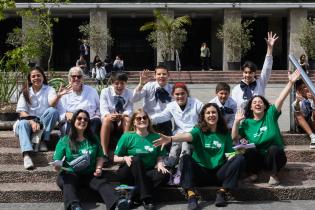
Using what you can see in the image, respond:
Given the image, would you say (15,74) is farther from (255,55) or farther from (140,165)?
(255,55)

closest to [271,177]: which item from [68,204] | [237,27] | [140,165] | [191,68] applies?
[140,165]

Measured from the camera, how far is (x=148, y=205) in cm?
615

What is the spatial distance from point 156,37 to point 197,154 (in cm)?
2333

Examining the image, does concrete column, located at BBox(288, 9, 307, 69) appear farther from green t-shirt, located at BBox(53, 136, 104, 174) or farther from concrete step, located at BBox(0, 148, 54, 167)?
green t-shirt, located at BBox(53, 136, 104, 174)

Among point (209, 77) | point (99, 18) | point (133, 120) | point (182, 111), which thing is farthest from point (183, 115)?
point (99, 18)

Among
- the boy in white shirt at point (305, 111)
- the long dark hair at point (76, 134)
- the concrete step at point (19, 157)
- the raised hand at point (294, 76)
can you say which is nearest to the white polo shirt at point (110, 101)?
the long dark hair at point (76, 134)

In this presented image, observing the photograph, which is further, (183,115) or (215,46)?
(215,46)

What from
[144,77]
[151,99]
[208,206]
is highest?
[144,77]

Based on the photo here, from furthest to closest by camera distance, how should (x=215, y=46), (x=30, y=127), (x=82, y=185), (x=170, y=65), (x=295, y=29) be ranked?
(x=215, y=46), (x=295, y=29), (x=170, y=65), (x=30, y=127), (x=82, y=185)

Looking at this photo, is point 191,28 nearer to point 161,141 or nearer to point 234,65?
point 234,65

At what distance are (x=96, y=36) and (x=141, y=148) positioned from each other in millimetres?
23748

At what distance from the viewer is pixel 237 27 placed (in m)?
28.9

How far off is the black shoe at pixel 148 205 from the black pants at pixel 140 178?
73mm

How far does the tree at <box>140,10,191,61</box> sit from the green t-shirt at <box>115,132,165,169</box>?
21698 mm
